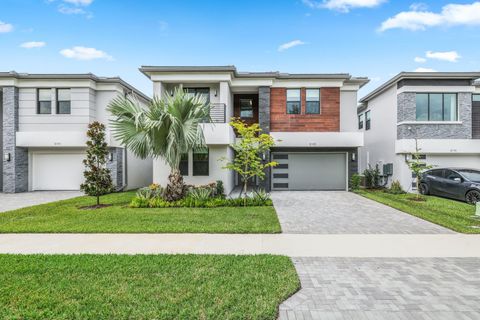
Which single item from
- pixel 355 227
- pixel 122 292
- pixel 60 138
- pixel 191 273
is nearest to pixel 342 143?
pixel 355 227

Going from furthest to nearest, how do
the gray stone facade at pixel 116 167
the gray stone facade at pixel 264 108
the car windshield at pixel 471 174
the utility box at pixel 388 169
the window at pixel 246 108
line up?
the window at pixel 246 108
the utility box at pixel 388 169
the gray stone facade at pixel 116 167
the gray stone facade at pixel 264 108
the car windshield at pixel 471 174

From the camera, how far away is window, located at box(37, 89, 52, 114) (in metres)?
15.6

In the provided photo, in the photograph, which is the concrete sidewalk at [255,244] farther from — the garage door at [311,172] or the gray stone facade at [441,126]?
the gray stone facade at [441,126]

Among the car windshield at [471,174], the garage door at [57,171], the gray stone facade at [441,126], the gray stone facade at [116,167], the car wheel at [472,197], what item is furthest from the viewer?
the garage door at [57,171]

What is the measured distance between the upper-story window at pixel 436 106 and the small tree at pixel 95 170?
1731cm

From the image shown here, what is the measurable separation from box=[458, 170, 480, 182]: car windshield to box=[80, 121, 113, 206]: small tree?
641 inches

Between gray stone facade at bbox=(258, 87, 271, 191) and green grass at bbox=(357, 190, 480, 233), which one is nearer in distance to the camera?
green grass at bbox=(357, 190, 480, 233)

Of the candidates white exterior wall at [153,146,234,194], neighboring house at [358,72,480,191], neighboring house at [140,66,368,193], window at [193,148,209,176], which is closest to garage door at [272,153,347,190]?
neighboring house at [140,66,368,193]

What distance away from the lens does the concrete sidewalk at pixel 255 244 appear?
5.59m

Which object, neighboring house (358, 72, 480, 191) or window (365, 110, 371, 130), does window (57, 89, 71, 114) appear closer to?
neighboring house (358, 72, 480, 191)

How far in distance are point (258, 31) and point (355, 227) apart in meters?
16.1

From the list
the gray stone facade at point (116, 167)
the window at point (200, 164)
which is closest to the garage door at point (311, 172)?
the window at point (200, 164)

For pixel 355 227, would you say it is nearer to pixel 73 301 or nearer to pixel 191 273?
pixel 191 273

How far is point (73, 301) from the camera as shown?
139 inches
